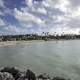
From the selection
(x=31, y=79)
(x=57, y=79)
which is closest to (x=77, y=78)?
(x=57, y=79)

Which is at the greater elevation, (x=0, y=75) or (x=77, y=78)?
(x=0, y=75)

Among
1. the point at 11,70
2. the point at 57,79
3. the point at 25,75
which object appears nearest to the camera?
the point at 25,75

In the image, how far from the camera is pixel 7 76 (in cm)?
1675

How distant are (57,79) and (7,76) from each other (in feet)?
15.1

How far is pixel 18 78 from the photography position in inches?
677

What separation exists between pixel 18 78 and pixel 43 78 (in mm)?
2689

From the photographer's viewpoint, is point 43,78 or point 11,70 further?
point 11,70

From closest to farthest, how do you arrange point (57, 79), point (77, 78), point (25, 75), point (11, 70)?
1. point (25, 75)
2. point (57, 79)
3. point (11, 70)
4. point (77, 78)

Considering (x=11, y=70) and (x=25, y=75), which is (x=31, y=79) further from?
(x=11, y=70)

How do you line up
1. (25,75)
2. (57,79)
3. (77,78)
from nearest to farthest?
(25,75)
(57,79)
(77,78)

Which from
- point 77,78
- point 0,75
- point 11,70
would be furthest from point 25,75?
point 77,78

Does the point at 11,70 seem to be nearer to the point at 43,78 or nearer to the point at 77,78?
the point at 43,78

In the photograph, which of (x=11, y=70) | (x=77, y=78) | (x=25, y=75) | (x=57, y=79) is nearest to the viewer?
(x=25, y=75)

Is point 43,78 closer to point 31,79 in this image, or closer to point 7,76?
point 31,79
